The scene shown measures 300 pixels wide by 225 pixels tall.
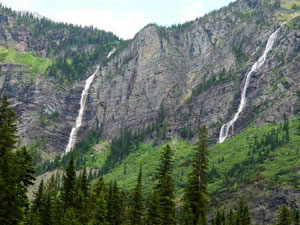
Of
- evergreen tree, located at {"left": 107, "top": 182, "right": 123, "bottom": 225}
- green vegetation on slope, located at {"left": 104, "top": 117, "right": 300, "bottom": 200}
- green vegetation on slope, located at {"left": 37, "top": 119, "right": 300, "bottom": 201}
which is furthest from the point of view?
green vegetation on slope, located at {"left": 37, "top": 119, "right": 300, "bottom": 201}

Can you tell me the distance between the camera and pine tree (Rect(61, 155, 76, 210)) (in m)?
63.2

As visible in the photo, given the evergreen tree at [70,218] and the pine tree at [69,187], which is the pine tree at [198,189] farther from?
the pine tree at [69,187]

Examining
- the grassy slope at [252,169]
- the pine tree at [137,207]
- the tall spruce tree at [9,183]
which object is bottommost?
the tall spruce tree at [9,183]

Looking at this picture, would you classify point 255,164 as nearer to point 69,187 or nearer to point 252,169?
point 252,169

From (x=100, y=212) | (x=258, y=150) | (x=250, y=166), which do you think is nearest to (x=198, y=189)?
(x=100, y=212)

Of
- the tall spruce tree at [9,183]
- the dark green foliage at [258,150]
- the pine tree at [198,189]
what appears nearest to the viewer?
the tall spruce tree at [9,183]

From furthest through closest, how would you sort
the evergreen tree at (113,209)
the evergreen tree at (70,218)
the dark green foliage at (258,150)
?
the dark green foliage at (258,150) → the evergreen tree at (113,209) → the evergreen tree at (70,218)

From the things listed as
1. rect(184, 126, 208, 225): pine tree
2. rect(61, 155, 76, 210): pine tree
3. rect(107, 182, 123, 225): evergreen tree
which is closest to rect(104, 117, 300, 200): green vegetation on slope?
rect(107, 182, 123, 225): evergreen tree

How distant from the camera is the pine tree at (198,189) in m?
55.0

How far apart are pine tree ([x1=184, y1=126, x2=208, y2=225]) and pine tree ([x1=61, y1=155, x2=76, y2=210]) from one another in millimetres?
16854

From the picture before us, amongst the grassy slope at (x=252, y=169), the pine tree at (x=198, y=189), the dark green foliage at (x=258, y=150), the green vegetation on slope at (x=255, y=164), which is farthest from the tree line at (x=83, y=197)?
the dark green foliage at (x=258, y=150)

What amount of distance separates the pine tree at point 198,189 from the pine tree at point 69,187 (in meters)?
16.9

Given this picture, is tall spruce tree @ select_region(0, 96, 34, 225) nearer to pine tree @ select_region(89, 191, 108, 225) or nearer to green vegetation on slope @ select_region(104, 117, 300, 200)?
pine tree @ select_region(89, 191, 108, 225)

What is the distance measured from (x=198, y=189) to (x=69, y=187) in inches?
740
